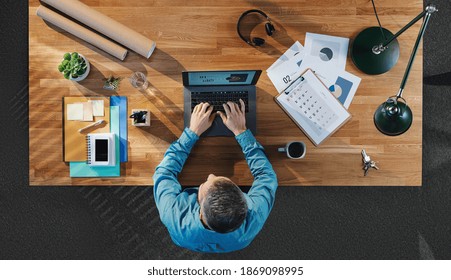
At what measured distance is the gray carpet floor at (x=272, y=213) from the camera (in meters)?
2.31

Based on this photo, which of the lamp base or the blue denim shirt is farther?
the lamp base

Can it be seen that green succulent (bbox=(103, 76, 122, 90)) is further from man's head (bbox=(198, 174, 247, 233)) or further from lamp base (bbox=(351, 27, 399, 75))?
lamp base (bbox=(351, 27, 399, 75))

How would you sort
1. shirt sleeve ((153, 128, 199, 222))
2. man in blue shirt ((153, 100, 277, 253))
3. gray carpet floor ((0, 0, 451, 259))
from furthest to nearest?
1. gray carpet floor ((0, 0, 451, 259))
2. shirt sleeve ((153, 128, 199, 222))
3. man in blue shirt ((153, 100, 277, 253))

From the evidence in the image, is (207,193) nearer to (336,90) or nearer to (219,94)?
(219,94)

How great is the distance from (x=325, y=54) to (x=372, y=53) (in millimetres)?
197

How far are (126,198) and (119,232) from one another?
0.23 meters

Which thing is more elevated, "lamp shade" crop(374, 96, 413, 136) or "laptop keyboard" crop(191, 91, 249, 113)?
"laptop keyboard" crop(191, 91, 249, 113)

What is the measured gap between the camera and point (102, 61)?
1574 millimetres

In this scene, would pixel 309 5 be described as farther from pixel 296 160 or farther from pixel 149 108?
pixel 149 108

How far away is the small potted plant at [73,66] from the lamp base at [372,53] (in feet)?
3.86

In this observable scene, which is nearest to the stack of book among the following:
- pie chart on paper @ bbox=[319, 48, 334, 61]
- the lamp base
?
pie chart on paper @ bbox=[319, 48, 334, 61]

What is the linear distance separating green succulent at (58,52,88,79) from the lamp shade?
1.29 metres

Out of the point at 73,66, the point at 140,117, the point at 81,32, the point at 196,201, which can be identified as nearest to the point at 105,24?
the point at 81,32

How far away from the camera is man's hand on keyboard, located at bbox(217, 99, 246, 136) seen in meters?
1.53
